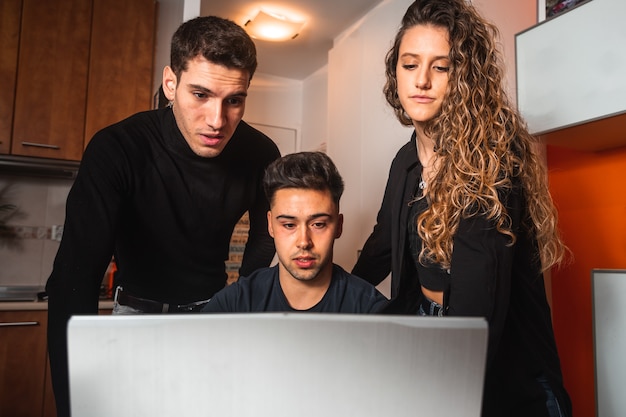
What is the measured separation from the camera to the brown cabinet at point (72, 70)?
2344 millimetres

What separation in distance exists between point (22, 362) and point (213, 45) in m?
1.81

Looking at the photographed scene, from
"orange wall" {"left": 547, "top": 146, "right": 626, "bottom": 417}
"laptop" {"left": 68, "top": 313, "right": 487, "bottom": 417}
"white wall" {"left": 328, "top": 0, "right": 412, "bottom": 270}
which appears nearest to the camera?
"laptop" {"left": 68, "top": 313, "right": 487, "bottom": 417}

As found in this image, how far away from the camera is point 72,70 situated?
2.45 meters

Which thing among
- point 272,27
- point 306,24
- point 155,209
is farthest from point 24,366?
Answer: point 306,24

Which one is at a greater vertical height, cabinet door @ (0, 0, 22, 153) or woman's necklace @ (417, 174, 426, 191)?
cabinet door @ (0, 0, 22, 153)

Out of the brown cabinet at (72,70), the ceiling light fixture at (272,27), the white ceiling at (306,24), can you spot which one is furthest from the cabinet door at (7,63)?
the ceiling light fixture at (272,27)

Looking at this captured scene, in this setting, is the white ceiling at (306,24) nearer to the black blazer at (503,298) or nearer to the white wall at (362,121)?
the white wall at (362,121)

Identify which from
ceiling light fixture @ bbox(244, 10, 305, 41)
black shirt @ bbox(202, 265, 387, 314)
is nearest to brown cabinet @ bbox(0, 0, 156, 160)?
ceiling light fixture @ bbox(244, 10, 305, 41)

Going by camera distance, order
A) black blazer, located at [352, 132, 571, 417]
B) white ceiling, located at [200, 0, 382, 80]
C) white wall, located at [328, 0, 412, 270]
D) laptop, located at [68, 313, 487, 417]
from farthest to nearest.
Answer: white ceiling, located at [200, 0, 382, 80] → white wall, located at [328, 0, 412, 270] → black blazer, located at [352, 132, 571, 417] → laptop, located at [68, 313, 487, 417]

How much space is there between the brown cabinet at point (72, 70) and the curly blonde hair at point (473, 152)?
6.49 feet

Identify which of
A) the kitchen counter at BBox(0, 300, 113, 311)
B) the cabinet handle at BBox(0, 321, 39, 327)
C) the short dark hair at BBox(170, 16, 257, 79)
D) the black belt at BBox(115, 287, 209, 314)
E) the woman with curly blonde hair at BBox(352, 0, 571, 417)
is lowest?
the cabinet handle at BBox(0, 321, 39, 327)

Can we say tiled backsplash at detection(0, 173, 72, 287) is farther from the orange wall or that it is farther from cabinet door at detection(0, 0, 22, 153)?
the orange wall

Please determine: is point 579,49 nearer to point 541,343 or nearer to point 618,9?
point 618,9

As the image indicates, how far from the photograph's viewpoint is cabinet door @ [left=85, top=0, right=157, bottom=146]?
2.50m
